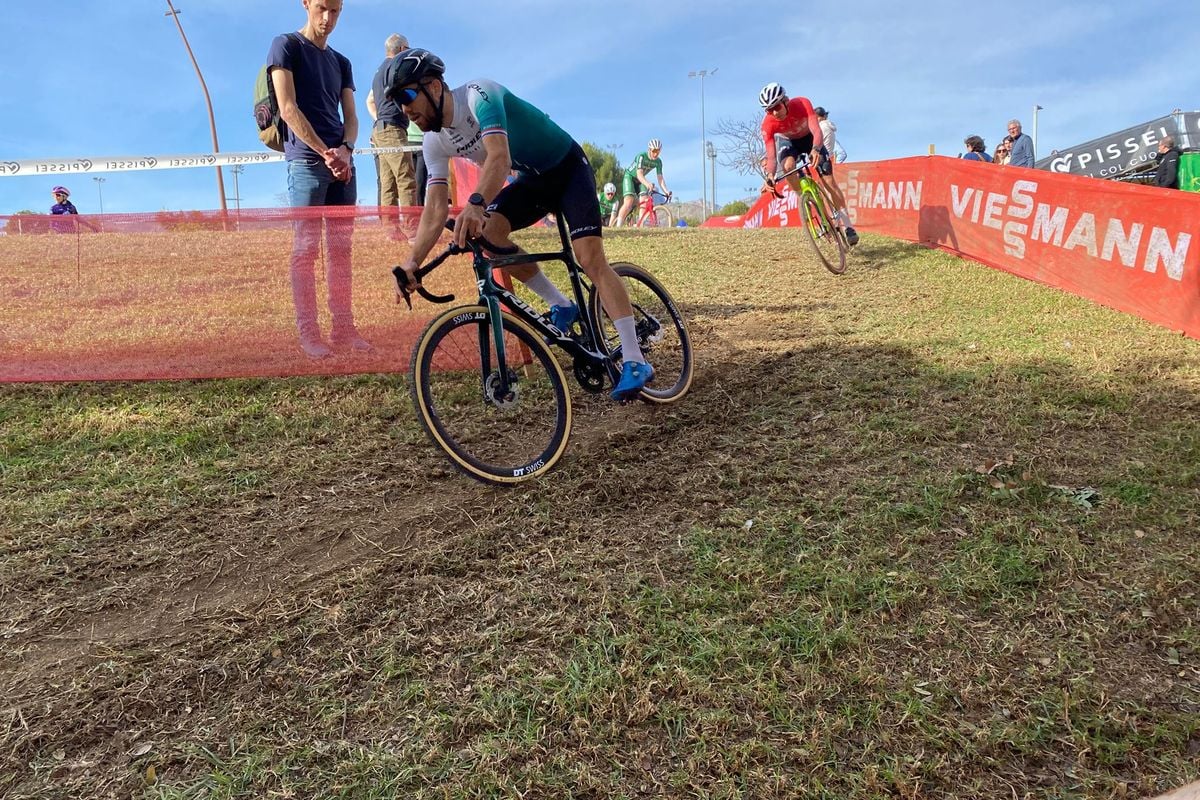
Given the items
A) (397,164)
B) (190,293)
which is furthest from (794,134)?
(190,293)

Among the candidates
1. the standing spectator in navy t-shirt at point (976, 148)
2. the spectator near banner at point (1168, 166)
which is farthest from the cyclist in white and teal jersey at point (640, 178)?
the spectator near banner at point (1168, 166)

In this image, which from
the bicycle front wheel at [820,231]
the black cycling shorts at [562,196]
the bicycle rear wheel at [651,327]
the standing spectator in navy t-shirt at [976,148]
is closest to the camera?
the black cycling shorts at [562,196]

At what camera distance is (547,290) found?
14.0ft

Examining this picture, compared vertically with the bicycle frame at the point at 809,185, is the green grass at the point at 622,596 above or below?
below

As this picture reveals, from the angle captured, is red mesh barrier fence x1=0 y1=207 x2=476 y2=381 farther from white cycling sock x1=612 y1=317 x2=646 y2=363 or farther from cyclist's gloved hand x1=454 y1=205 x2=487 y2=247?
cyclist's gloved hand x1=454 y1=205 x2=487 y2=247

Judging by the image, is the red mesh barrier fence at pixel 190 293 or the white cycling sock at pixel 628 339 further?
the red mesh barrier fence at pixel 190 293

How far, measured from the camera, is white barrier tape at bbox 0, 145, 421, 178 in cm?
569

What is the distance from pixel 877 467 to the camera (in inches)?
144

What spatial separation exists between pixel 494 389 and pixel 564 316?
0.78m

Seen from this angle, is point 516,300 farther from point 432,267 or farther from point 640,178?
point 640,178

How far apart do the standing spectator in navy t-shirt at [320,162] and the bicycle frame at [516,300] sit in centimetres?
137

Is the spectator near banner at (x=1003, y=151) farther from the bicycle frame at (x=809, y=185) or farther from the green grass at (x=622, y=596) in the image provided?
the green grass at (x=622, y=596)

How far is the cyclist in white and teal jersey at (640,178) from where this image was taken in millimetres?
17312

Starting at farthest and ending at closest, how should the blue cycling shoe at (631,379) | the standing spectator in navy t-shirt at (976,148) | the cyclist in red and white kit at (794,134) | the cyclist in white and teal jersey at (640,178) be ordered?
1. the cyclist in white and teal jersey at (640,178)
2. the standing spectator in navy t-shirt at (976,148)
3. the cyclist in red and white kit at (794,134)
4. the blue cycling shoe at (631,379)
